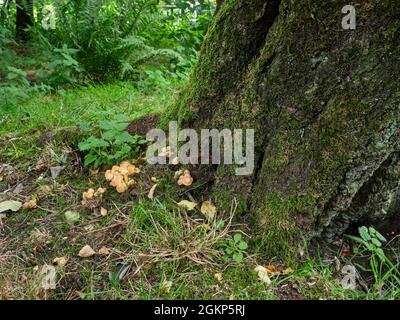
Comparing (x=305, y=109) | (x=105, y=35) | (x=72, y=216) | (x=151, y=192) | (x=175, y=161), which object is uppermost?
(x=105, y=35)

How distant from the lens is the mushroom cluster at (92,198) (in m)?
2.41

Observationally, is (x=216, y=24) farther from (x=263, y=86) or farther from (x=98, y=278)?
(x=98, y=278)

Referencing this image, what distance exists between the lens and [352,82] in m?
1.77

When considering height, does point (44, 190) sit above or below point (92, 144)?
below

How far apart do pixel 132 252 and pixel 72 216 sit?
→ 51 cm

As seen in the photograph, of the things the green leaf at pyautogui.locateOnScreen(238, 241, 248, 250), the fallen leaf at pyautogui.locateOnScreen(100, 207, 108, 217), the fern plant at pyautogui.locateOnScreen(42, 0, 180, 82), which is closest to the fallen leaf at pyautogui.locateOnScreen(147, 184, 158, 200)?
the fallen leaf at pyautogui.locateOnScreen(100, 207, 108, 217)

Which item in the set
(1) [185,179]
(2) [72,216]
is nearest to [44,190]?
(2) [72,216]

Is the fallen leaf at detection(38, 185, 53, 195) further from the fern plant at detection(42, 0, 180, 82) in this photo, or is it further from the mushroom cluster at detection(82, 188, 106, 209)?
the fern plant at detection(42, 0, 180, 82)

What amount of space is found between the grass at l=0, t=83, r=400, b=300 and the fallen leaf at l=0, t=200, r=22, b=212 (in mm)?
50

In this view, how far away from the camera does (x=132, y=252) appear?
2104 millimetres

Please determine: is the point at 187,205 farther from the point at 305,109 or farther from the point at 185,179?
the point at 305,109

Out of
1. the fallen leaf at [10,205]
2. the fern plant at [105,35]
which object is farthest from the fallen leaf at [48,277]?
the fern plant at [105,35]
